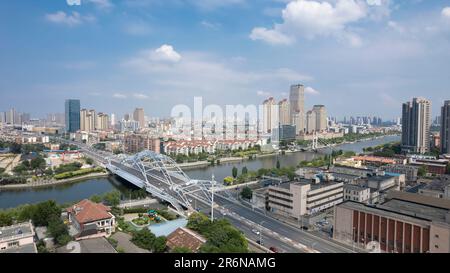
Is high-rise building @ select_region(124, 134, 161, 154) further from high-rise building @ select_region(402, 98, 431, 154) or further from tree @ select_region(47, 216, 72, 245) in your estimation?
high-rise building @ select_region(402, 98, 431, 154)

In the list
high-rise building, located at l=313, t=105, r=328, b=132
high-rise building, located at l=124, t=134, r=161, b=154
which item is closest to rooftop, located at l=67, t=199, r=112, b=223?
high-rise building, located at l=124, t=134, r=161, b=154

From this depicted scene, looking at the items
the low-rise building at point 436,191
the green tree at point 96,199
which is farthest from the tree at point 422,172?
the green tree at point 96,199

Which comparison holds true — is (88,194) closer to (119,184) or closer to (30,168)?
(119,184)

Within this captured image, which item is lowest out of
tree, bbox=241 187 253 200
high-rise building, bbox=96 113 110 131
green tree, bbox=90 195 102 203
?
tree, bbox=241 187 253 200

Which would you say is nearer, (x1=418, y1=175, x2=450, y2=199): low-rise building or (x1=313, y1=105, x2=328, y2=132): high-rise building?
(x1=418, y1=175, x2=450, y2=199): low-rise building

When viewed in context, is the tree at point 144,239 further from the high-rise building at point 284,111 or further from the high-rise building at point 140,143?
the high-rise building at point 284,111

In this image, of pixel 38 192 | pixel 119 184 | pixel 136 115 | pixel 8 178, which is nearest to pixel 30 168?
pixel 8 178
